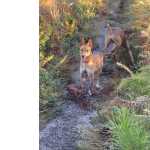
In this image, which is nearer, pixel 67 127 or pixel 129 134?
pixel 129 134

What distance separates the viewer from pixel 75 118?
86.1 inches

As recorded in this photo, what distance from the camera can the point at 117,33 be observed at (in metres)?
2.17

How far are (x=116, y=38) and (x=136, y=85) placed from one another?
161mm

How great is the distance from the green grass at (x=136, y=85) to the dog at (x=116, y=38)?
0.16ft

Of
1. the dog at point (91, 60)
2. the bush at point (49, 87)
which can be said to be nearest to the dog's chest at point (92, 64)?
the dog at point (91, 60)

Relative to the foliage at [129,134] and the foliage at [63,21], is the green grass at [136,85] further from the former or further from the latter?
the foliage at [63,21]

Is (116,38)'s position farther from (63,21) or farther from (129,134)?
(129,134)

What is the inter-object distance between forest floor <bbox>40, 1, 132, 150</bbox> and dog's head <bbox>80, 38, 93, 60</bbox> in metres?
0.03

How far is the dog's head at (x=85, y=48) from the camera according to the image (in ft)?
7.16

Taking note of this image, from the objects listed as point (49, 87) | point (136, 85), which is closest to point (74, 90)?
point (49, 87)

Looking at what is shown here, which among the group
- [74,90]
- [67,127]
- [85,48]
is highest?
[85,48]

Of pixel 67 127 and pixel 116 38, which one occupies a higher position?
pixel 116 38

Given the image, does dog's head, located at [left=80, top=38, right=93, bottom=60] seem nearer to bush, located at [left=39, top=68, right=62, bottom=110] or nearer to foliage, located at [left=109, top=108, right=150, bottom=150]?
bush, located at [left=39, top=68, right=62, bottom=110]
